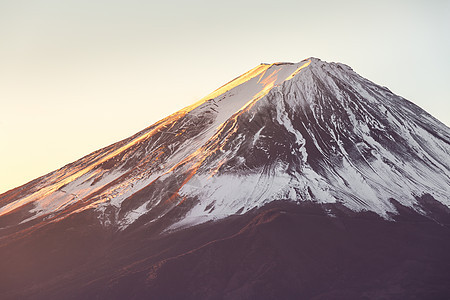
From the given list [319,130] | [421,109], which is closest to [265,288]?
[319,130]

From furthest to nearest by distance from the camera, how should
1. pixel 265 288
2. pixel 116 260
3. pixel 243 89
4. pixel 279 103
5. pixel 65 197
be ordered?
pixel 243 89
pixel 279 103
pixel 65 197
pixel 116 260
pixel 265 288

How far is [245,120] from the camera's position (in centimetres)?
10475

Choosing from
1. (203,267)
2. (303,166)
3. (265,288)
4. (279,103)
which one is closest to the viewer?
(265,288)

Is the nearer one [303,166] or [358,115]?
[303,166]

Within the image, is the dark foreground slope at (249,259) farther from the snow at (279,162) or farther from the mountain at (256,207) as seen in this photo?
the snow at (279,162)

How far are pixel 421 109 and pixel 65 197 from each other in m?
76.9

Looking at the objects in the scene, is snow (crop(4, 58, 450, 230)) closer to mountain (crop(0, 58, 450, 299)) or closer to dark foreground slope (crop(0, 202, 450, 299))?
mountain (crop(0, 58, 450, 299))

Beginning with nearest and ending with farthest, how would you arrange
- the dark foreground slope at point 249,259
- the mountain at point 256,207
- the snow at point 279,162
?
the dark foreground slope at point 249,259 < the mountain at point 256,207 < the snow at point 279,162

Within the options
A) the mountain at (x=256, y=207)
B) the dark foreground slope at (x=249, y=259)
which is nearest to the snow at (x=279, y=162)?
the mountain at (x=256, y=207)

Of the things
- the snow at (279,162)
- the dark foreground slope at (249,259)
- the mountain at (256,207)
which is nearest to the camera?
the dark foreground slope at (249,259)

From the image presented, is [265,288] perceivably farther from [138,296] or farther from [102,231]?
[102,231]

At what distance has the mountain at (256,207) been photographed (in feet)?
228

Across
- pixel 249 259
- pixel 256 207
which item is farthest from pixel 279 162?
pixel 249 259

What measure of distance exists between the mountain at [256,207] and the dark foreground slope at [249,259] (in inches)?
7.9
